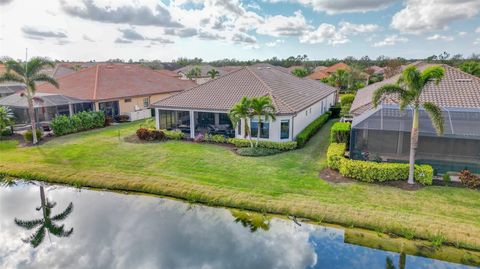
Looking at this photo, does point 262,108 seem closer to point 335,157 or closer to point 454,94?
point 335,157

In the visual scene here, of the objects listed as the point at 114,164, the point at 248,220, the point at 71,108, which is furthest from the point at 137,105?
the point at 248,220

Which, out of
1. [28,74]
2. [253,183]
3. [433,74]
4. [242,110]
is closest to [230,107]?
[242,110]

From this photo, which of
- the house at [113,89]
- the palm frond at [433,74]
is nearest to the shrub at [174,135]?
the house at [113,89]

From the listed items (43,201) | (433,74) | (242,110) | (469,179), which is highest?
(433,74)

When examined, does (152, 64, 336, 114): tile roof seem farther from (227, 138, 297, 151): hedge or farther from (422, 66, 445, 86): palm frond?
(422, 66, 445, 86): palm frond

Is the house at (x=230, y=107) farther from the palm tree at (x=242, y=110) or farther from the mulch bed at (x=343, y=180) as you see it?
the mulch bed at (x=343, y=180)

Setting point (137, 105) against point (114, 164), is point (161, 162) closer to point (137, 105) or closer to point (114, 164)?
point (114, 164)
